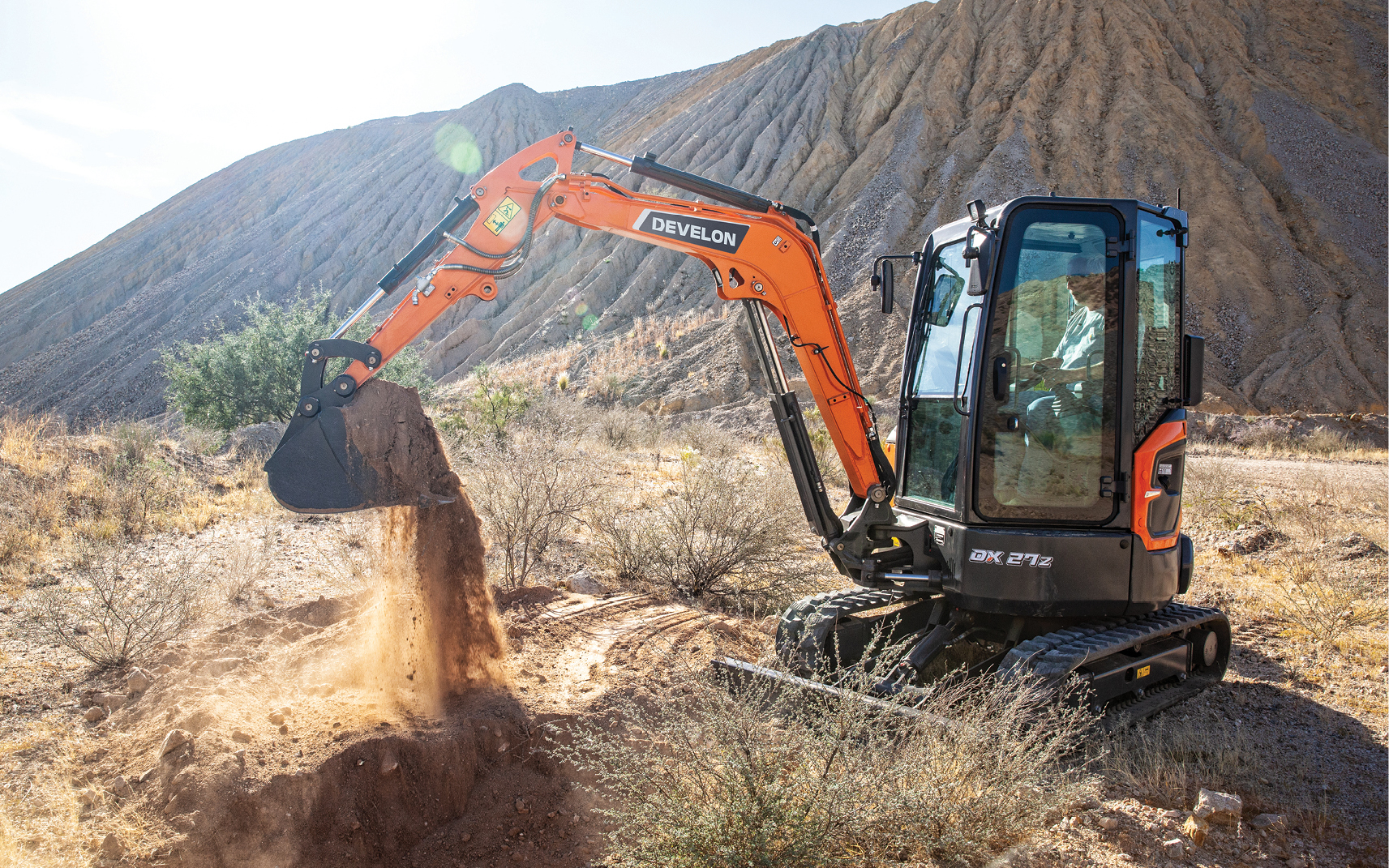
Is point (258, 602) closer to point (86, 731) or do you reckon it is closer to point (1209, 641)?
point (86, 731)

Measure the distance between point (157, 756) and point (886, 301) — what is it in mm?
4800

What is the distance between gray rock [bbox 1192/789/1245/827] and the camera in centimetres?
351

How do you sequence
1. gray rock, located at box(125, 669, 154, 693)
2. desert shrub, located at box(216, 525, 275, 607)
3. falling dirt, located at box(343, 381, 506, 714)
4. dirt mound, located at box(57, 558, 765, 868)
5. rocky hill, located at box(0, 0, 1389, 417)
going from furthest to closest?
1. rocky hill, located at box(0, 0, 1389, 417)
2. desert shrub, located at box(216, 525, 275, 607)
3. gray rock, located at box(125, 669, 154, 693)
4. falling dirt, located at box(343, 381, 506, 714)
5. dirt mound, located at box(57, 558, 765, 868)

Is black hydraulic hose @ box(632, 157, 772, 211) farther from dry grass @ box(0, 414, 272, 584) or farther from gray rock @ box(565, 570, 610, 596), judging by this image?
dry grass @ box(0, 414, 272, 584)

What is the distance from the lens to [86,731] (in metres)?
4.43

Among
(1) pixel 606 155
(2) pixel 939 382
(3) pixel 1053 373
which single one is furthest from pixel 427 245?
(3) pixel 1053 373

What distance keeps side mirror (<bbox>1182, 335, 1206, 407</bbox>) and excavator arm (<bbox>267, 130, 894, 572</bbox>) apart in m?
1.81

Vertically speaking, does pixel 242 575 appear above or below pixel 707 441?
below

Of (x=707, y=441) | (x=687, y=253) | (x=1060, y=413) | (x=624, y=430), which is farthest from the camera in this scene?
(x=624, y=430)

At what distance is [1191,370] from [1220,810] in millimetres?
2377

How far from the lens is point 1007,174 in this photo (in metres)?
27.7

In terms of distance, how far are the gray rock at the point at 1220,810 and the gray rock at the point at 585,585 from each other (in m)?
5.04

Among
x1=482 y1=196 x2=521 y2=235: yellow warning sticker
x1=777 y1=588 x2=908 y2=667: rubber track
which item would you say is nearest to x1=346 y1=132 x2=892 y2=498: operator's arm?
x1=482 y1=196 x2=521 y2=235: yellow warning sticker

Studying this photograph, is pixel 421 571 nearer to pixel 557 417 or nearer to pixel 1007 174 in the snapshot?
pixel 557 417
